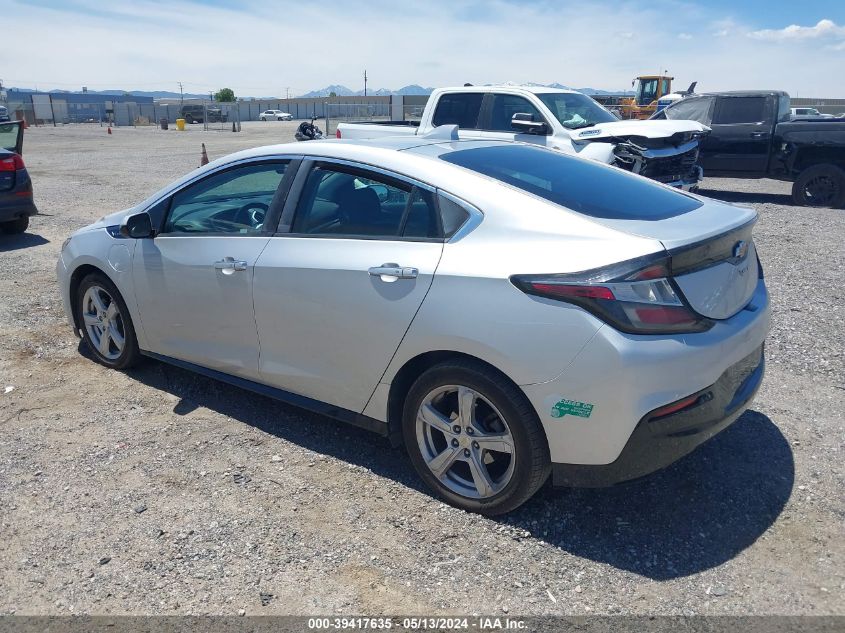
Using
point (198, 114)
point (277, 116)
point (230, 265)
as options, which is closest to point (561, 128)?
point (230, 265)

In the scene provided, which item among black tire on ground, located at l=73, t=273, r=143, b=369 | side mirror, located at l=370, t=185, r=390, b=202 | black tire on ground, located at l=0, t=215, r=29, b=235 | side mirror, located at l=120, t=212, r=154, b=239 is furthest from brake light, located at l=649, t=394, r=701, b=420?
black tire on ground, located at l=0, t=215, r=29, b=235

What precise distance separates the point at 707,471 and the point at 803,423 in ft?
3.01

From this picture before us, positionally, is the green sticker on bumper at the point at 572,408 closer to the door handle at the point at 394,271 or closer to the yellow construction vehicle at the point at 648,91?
the door handle at the point at 394,271

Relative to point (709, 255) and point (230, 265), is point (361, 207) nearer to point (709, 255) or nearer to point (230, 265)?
point (230, 265)

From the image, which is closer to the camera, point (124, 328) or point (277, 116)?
point (124, 328)

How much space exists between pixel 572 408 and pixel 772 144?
37.8ft

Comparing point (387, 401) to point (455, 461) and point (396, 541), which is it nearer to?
Answer: point (455, 461)

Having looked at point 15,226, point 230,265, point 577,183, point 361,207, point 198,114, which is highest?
point 198,114

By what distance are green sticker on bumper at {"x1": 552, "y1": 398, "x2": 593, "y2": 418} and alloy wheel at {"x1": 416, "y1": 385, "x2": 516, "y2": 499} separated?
255 millimetres

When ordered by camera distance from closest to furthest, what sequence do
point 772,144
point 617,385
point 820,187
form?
point 617,385 < point 820,187 < point 772,144

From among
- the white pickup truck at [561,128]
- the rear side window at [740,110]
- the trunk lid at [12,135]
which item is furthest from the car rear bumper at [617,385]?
the rear side window at [740,110]

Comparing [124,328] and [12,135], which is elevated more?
[12,135]

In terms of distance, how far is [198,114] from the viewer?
63062 mm

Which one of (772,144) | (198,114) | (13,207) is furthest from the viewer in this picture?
(198,114)
